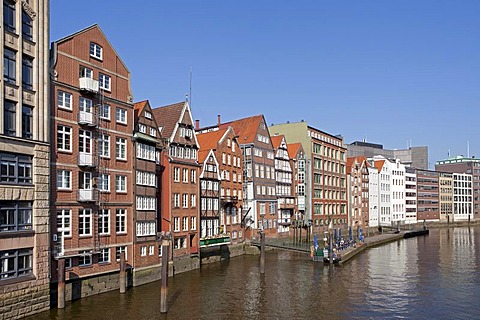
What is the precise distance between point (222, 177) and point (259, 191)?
12.6 metres

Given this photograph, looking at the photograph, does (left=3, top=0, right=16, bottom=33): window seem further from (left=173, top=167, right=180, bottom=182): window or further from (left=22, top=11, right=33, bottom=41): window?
(left=173, top=167, right=180, bottom=182): window

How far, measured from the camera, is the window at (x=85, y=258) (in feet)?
133

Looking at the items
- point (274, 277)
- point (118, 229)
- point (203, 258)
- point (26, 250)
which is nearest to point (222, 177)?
point (203, 258)

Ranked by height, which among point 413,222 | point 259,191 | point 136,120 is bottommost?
point 413,222

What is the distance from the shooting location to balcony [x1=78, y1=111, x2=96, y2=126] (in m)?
40.8

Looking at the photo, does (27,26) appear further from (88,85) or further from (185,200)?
(185,200)

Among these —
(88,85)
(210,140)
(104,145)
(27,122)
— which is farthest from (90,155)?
(210,140)

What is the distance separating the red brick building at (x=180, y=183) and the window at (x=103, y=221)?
1124 centimetres

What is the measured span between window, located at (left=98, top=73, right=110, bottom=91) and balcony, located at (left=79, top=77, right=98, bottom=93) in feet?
4.83

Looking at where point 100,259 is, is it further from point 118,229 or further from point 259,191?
point 259,191

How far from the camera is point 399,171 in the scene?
15425 centimetres

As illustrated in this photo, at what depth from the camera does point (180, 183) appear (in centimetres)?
5681

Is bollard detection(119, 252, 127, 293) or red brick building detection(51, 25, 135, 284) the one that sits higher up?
red brick building detection(51, 25, 135, 284)

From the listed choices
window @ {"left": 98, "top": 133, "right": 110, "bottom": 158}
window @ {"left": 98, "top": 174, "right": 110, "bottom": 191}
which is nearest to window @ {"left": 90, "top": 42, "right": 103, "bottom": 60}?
window @ {"left": 98, "top": 133, "right": 110, "bottom": 158}
